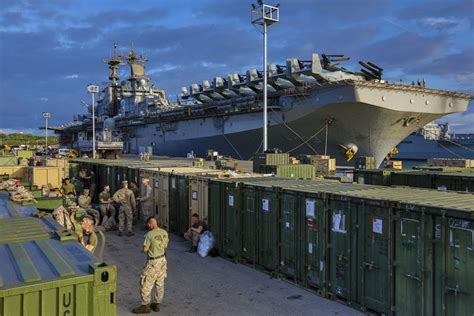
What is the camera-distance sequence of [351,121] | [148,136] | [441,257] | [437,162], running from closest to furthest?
[441,257], [437,162], [351,121], [148,136]

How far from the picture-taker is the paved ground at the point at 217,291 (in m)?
8.27

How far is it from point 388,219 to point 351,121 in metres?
31.2

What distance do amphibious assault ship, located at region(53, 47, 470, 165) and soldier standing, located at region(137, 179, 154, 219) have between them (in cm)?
2179

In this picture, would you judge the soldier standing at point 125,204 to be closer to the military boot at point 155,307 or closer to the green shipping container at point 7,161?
the military boot at point 155,307

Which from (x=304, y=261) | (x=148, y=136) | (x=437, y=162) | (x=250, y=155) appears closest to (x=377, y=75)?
(x=437, y=162)

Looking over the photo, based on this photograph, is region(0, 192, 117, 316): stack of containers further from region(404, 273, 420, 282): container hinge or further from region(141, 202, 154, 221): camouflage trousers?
region(141, 202, 154, 221): camouflage trousers

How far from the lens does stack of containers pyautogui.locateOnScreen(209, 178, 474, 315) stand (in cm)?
681

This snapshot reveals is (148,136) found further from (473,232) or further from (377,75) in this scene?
(473,232)

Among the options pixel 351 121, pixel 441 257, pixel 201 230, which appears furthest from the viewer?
pixel 351 121

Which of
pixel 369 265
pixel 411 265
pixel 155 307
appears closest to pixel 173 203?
pixel 155 307

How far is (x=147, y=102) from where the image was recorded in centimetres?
6756

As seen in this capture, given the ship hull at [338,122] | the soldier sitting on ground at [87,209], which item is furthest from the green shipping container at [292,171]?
the ship hull at [338,122]

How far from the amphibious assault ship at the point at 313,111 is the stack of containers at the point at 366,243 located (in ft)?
82.3

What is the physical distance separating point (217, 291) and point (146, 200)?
315 inches
